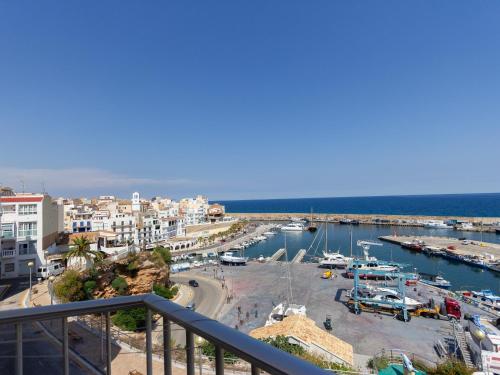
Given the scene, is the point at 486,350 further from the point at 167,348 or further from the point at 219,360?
the point at 219,360

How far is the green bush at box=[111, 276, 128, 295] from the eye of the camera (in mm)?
18641

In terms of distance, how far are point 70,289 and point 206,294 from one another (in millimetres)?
10271

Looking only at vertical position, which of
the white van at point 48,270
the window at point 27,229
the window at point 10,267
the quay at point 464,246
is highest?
the window at point 27,229

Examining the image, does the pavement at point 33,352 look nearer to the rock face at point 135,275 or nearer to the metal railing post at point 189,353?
the metal railing post at point 189,353

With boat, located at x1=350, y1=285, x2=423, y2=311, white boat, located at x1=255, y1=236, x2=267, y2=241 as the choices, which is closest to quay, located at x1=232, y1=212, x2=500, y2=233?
white boat, located at x1=255, y1=236, x2=267, y2=241

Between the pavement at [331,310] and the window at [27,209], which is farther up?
the window at [27,209]

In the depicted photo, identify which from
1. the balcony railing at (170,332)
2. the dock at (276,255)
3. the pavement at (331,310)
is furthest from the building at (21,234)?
the balcony railing at (170,332)

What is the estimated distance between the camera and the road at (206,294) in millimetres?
21203

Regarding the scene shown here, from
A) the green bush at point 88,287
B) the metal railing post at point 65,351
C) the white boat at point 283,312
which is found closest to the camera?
the metal railing post at point 65,351

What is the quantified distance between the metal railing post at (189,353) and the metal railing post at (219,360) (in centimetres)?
17

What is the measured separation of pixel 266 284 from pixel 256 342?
27.6 metres

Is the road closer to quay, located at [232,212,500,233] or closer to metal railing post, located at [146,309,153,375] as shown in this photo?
metal railing post, located at [146,309,153,375]

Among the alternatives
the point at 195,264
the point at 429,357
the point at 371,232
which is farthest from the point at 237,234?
the point at 429,357

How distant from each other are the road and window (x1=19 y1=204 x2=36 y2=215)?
1361 centimetres
